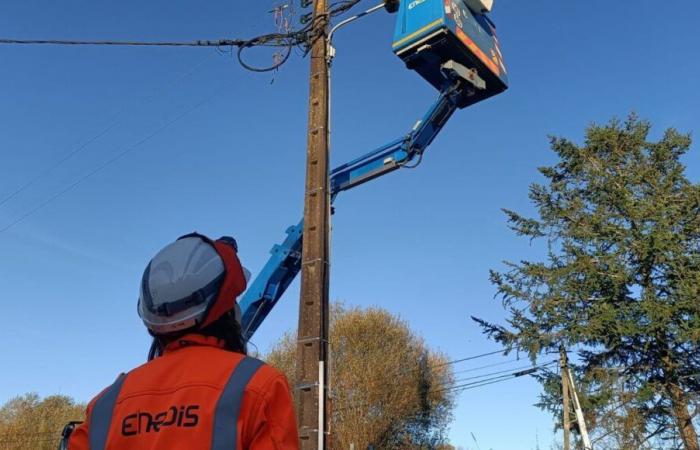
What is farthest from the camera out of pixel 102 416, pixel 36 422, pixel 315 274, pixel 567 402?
pixel 36 422

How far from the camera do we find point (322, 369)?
23.0 ft

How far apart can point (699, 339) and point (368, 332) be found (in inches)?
747

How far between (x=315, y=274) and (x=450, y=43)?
14.5ft

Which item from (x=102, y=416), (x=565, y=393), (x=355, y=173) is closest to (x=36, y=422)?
(x=565, y=393)

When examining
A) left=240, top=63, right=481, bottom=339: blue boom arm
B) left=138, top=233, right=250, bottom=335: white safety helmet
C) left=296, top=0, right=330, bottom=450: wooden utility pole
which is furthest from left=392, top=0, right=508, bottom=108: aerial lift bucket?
left=138, top=233, right=250, bottom=335: white safety helmet

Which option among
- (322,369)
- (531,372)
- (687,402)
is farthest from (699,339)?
(322,369)

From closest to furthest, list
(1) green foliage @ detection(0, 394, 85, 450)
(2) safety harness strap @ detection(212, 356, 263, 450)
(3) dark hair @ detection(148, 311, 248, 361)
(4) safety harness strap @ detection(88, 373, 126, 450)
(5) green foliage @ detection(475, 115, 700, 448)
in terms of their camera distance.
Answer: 1. (2) safety harness strap @ detection(212, 356, 263, 450)
2. (4) safety harness strap @ detection(88, 373, 126, 450)
3. (3) dark hair @ detection(148, 311, 248, 361)
4. (5) green foliage @ detection(475, 115, 700, 448)
5. (1) green foliage @ detection(0, 394, 85, 450)

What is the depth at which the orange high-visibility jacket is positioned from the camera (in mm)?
1535

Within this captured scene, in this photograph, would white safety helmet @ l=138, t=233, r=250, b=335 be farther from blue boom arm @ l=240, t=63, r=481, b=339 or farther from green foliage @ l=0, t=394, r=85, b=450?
green foliage @ l=0, t=394, r=85, b=450

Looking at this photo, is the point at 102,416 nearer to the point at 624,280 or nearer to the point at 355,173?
the point at 355,173

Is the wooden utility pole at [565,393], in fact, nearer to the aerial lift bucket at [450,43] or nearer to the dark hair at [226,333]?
the aerial lift bucket at [450,43]

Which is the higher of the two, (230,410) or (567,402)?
(567,402)

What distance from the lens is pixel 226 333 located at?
185 cm

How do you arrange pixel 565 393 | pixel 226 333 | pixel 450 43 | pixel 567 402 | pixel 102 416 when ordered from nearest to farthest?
pixel 102 416, pixel 226 333, pixel 450 43, pixel 567 402, pixel 565 393
